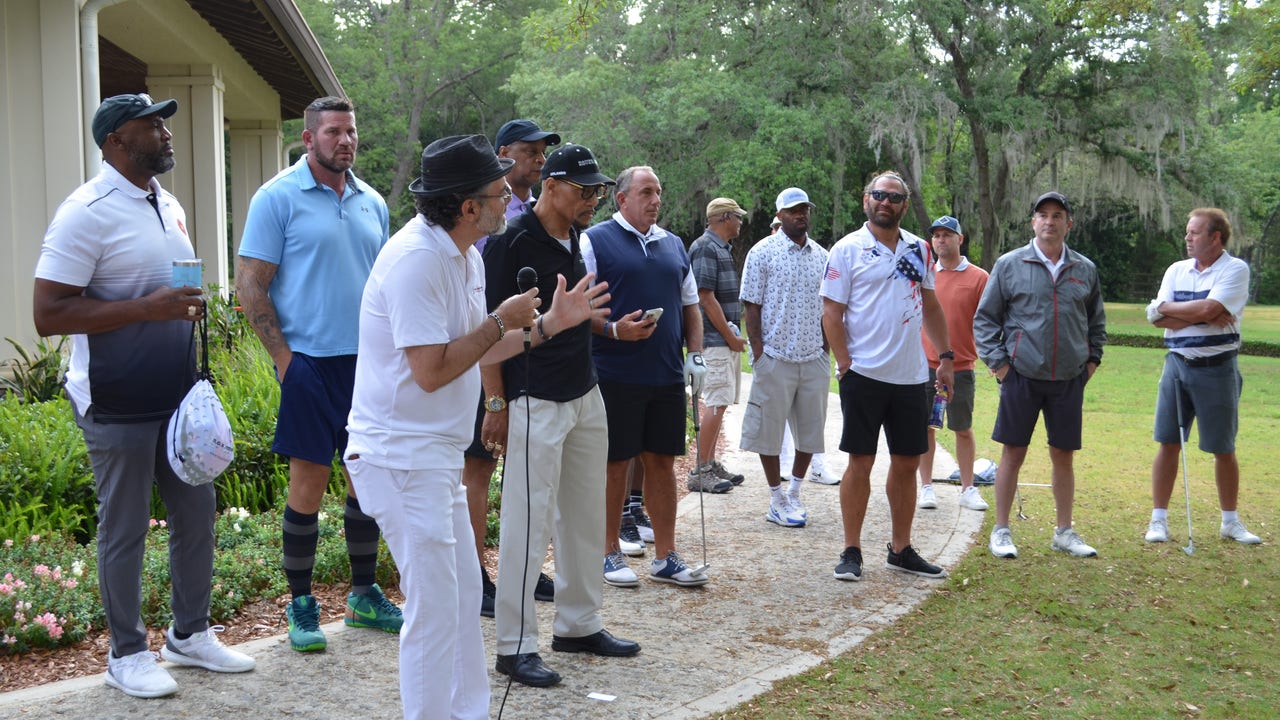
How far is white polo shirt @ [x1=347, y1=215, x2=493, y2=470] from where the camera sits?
3.42 metres

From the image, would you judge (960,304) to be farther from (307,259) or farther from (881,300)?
(307,259)

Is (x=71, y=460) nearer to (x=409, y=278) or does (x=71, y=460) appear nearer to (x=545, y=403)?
(x=545, y=403)

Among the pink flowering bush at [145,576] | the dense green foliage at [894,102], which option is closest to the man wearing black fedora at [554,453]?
the pink flowering bush at [145,576]

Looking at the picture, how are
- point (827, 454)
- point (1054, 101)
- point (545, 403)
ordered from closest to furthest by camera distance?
point (545, 403)
point (827, 454)
point (1054, 101)

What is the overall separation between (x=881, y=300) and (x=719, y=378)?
2473mm

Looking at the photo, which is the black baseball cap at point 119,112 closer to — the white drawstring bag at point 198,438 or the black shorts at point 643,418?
the white drawstring bag at point 198,438

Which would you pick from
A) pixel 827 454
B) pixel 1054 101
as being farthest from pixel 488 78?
pixel 827 454

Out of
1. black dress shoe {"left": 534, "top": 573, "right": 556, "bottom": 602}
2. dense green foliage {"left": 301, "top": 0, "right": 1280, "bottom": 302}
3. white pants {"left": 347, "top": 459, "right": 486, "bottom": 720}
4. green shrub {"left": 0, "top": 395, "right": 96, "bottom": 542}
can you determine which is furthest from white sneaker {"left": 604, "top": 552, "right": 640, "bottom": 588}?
dense green foliage {"left": 301, "top": 0, "right": 1280, "bottom": 302}

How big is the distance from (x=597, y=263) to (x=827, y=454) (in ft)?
17.2

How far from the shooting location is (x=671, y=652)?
496 centimetres

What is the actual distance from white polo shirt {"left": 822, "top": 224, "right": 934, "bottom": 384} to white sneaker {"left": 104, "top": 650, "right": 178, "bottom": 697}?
3838 millimetres

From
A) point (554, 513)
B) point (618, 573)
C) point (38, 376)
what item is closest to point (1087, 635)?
point (618, 573)

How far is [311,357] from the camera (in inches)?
186

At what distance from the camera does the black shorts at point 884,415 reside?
630 centimetres
